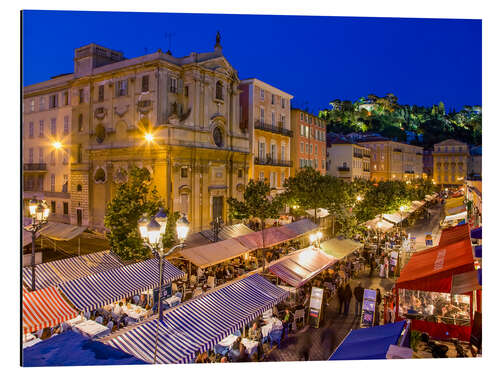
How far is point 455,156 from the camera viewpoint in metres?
15.0

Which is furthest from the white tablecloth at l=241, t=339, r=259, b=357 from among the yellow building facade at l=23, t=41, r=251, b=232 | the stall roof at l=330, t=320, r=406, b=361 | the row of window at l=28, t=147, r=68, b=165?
the yellow building facade at l=23, t=41, r=251, b=232

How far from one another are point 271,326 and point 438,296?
13.8ft

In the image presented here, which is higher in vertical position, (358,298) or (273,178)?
(273,178)

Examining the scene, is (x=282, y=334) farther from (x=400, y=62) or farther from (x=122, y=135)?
(x=122, y=135)

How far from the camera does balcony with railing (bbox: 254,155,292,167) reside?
75.0ft

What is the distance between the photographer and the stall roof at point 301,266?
10648mm

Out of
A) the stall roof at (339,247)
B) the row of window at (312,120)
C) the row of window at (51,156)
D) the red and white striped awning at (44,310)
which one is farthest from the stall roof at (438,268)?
the row of window at (312,120)

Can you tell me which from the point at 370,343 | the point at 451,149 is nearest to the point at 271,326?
the point at 370,343

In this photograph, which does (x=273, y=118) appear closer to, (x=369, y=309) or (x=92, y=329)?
(x=369, y=309)

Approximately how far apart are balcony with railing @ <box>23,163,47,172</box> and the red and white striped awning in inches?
106

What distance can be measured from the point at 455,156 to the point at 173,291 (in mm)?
11699

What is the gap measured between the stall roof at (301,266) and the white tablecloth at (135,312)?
3550 millimetres

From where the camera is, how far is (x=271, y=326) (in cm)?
896

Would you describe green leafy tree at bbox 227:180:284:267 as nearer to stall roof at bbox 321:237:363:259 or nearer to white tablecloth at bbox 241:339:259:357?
stall roof at bbox 321:237:363:259
